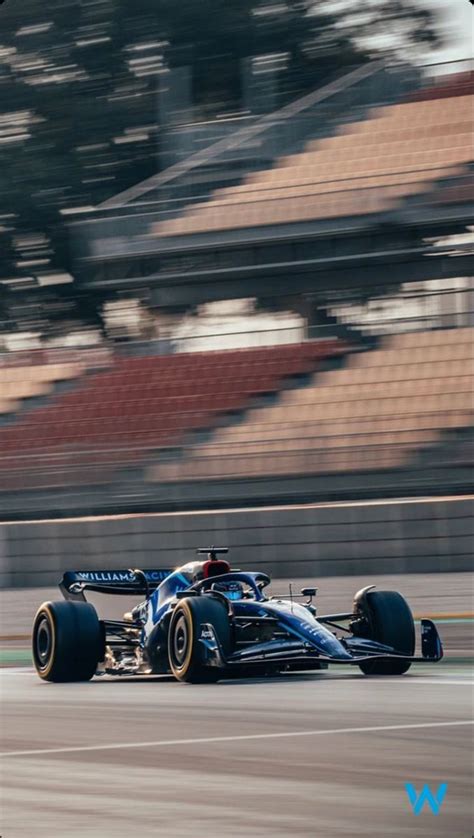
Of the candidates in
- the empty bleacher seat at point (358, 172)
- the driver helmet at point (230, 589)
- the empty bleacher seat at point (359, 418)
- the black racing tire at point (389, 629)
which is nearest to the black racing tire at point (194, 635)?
the driver helmet at point (230, 589)

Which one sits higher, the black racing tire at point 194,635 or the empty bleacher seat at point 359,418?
the black racing tire at point 194,635

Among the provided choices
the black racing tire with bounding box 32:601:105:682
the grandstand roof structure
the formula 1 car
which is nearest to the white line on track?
the formula 1 car

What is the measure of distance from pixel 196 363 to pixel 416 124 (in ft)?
19.1

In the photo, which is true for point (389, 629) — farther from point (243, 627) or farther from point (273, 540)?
point (273, 540)

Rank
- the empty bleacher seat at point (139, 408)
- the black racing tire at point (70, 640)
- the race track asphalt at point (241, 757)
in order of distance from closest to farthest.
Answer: the race track asphalt at point (241, 757), the black racing tire at point (70, 640), the empty bleacher seat at point (139, 408)

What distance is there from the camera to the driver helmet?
9.12m

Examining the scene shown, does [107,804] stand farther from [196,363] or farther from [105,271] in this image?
[105,271]

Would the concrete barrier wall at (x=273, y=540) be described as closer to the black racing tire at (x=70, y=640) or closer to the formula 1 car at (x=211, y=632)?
the formula 1 car at (x=211, y=632)

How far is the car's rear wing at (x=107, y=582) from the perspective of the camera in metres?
9.86

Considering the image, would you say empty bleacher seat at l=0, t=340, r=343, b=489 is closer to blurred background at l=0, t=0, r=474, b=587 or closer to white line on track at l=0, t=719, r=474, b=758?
blurred background at l=0, t=0, r=474, b=587

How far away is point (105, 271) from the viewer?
26781 mm

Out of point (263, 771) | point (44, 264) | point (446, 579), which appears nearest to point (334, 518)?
point (446, 579)

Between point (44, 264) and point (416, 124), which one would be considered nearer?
point (416, 124)

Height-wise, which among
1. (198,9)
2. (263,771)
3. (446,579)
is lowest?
(446,579)
